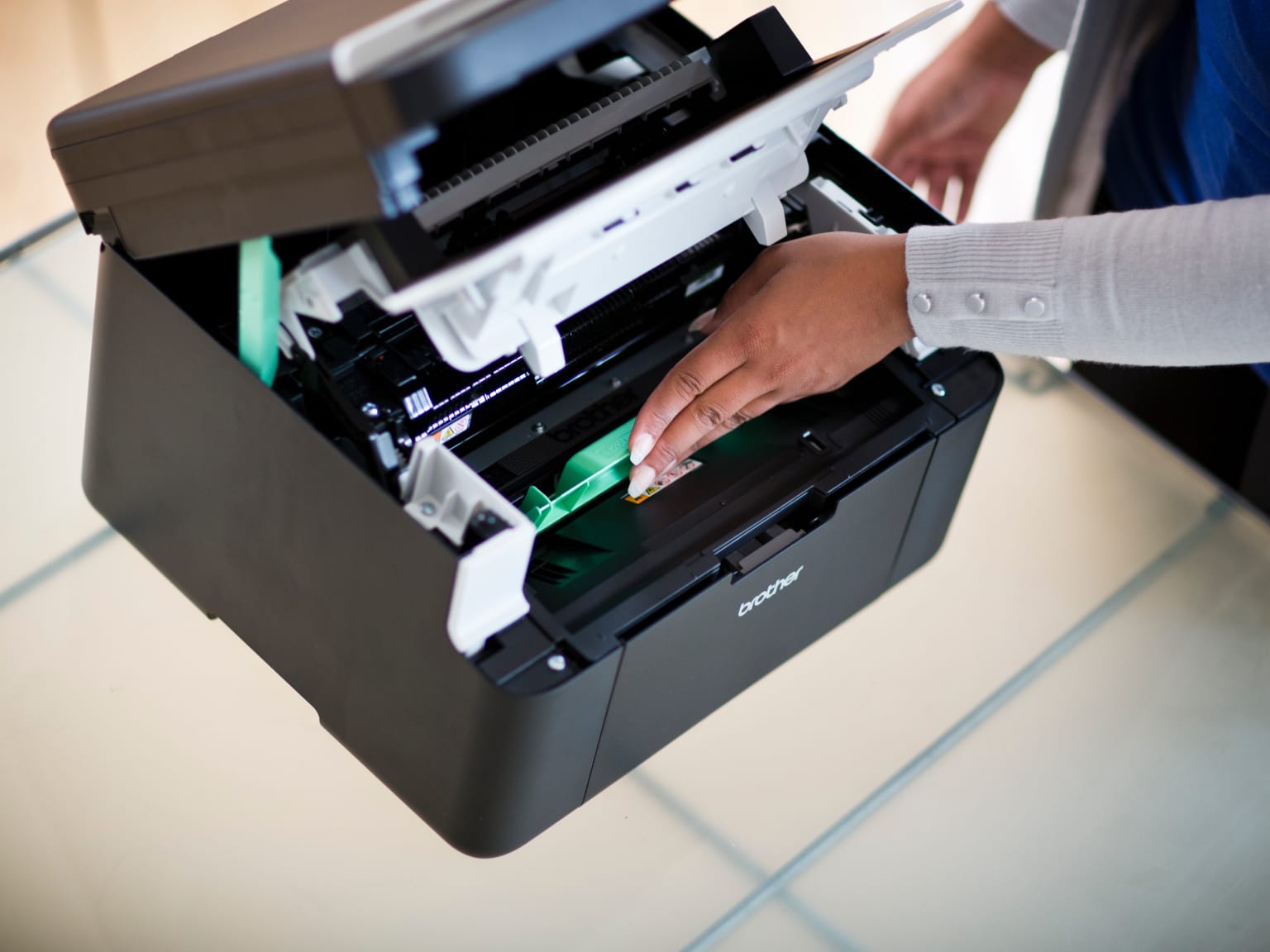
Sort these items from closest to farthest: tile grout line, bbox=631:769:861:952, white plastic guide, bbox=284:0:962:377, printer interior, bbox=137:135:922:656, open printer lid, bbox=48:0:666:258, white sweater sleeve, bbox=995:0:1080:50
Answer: open printer lid, bbox=48:0:666:258 → white plastic guide, bbox=284:0:962:377 → printer interior, bbox=137:135:922:656 → tile grout line, bbox=631:769:861:952 → white sweater sleeve, bbox=995:0:1080:50

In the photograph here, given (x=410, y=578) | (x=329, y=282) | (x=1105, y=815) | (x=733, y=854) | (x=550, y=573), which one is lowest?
(x=1105, y=815)

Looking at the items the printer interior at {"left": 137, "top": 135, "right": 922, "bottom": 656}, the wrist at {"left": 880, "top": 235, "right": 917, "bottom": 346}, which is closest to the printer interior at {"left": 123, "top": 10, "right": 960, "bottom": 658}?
the printer interior at {"left": 137, "top": 135, "right": 922, "bottom": 656}

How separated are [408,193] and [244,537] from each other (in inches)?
13.0

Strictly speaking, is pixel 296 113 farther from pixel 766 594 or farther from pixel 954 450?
pixel 954 450

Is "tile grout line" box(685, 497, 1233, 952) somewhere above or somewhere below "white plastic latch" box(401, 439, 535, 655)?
below

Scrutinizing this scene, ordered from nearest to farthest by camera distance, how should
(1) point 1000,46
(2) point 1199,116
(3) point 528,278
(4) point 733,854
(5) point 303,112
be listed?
1. (5) point 303,112
2. (3) point 528,278
3. (4) point 733,854
4. (2) point 1199,116
5. (1) point 1000,46

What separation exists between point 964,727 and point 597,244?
503mm

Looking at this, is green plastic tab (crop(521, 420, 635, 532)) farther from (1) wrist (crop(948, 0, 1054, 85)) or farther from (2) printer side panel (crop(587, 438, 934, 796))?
(1) wrist (crop(948, 0, 1054, 85))

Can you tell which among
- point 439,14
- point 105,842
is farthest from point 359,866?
point 439,14

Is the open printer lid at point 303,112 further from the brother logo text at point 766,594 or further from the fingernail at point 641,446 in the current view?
the brother logo text at point 766,594

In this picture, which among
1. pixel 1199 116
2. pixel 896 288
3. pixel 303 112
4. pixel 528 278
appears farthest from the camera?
pixel 1199 116

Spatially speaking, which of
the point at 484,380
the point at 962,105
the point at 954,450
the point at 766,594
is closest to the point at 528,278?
the point at 484,380

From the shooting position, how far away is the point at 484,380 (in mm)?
945

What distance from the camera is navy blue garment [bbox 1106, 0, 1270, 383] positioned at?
1020 millimetres
